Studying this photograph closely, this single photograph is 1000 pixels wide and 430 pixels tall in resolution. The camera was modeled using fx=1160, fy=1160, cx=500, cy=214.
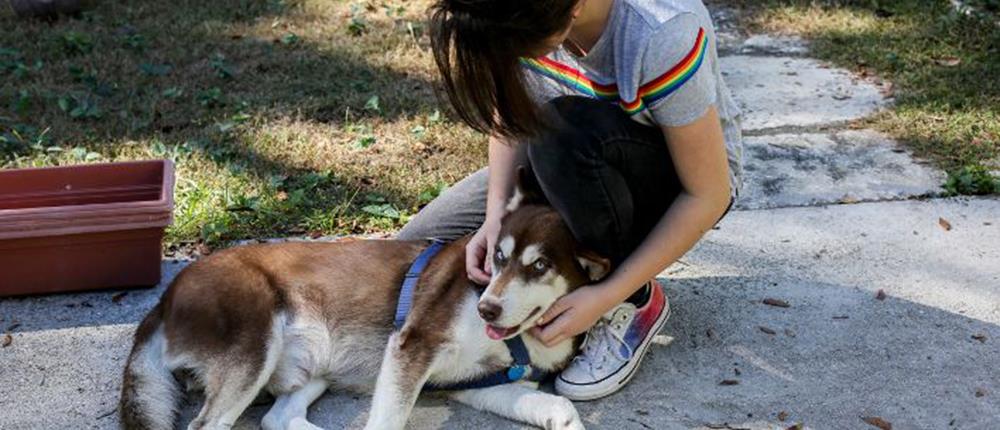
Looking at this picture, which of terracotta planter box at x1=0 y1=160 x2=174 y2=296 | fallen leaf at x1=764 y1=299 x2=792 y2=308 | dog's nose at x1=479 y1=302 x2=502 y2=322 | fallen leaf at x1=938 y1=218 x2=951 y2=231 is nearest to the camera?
dog's nose at x1=479 y1=302 x2=502 y2=322

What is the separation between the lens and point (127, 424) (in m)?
3.02

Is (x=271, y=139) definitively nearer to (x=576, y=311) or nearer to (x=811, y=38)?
(x=576, y=311)

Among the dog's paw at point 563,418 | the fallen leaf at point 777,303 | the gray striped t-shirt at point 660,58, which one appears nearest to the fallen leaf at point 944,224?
the fallen leaf at point 777,303

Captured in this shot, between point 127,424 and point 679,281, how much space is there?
190 centimetres

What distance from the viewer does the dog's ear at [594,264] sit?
319cm

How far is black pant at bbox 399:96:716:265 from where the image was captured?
3170mm

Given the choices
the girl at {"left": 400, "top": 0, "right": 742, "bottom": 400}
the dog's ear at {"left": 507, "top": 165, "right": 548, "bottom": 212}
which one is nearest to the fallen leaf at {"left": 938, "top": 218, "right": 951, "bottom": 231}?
the girl at {"left": 400, "top": 0, "right": 742, "bottom": 400}

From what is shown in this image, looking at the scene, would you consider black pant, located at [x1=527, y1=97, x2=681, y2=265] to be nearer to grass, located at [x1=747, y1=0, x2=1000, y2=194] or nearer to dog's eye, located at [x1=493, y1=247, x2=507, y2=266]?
dog's eye, located at [x1=493, y1=247, x2=507, y2=266]

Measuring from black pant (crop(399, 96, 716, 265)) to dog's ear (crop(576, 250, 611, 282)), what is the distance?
0.06 metres

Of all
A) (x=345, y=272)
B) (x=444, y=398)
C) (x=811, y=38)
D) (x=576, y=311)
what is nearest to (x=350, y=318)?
(x=345, y=272)

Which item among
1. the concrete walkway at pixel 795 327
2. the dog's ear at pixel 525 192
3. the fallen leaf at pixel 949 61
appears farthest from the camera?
the fallen leaf at pixel 949 61

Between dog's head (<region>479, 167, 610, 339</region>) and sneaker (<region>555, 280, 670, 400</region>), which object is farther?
sneaker (<region>555, 280, 670, 400</region>)

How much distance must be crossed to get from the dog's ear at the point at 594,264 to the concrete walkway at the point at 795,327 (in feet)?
1.23

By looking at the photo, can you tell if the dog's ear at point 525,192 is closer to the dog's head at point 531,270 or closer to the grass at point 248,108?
the dog's head at point 531,270
